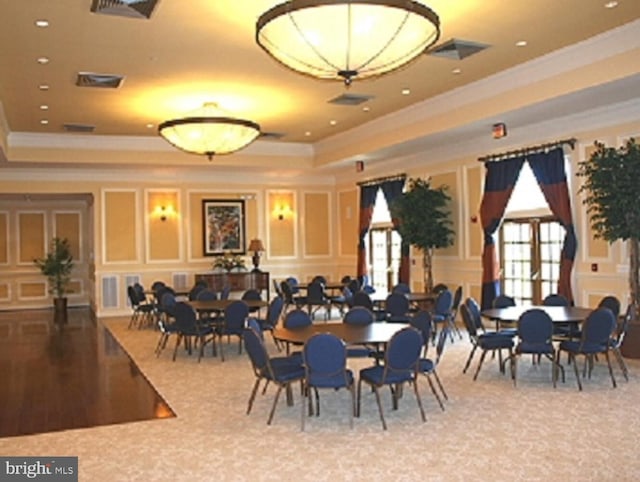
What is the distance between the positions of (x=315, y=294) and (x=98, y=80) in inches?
215

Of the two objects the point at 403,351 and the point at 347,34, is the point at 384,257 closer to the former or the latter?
the point at 403,351

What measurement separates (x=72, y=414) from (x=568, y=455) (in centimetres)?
437

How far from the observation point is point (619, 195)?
760cm

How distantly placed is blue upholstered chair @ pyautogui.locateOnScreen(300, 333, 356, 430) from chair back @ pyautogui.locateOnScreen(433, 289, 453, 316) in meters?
3.98

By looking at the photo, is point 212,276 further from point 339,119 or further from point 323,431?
point 323,431

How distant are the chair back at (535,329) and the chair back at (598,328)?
349 millimetres

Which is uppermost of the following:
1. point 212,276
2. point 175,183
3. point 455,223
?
point 175,183

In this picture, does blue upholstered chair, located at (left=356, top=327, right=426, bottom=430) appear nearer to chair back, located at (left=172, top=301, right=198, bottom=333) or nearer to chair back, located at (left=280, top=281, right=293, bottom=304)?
chair back, located at (left=172, top=301, right=198, bottom=333)

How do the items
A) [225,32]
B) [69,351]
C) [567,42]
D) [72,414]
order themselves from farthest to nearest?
1. [69,351]
2. [567,42]
3. [225,32]
4. [72,414]

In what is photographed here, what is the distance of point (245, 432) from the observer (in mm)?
5379

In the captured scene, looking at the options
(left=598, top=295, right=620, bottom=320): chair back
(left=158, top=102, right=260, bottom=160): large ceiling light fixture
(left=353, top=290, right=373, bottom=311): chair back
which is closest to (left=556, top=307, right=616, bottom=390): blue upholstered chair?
(left=598, top=295, right=620, bottom=320): chair back

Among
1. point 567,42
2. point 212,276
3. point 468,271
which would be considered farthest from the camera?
point 212,276

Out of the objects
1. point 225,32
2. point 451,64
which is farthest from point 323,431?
point 451,64

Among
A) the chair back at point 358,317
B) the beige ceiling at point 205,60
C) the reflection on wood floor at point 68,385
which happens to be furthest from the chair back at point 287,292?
the chair back at point 358,317
